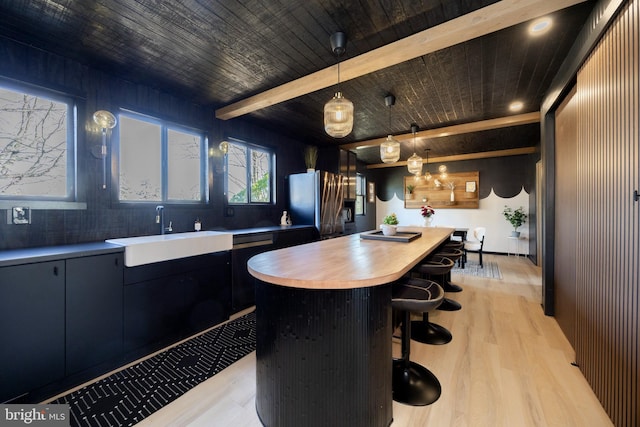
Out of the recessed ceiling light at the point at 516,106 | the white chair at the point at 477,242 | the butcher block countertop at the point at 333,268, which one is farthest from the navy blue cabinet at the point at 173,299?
the white chair at the point at 477,242

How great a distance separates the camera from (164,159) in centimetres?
307

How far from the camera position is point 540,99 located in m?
3.33

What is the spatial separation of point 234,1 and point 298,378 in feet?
7.80

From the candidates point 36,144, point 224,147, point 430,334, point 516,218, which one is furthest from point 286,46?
point 516,218

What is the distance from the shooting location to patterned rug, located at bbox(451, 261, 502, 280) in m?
4.82

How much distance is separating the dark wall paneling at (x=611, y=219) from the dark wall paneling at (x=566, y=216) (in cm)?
27

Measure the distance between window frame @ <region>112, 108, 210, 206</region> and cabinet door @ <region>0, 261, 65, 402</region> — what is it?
1081 millimetres

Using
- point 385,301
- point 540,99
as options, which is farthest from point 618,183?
point 540,99

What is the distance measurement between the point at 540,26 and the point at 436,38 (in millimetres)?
862

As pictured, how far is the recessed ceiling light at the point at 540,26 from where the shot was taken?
1930 mm

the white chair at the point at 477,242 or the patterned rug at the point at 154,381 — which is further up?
the white chair at the point at 477,242

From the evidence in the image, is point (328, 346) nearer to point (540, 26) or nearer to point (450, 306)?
point (450, 306)

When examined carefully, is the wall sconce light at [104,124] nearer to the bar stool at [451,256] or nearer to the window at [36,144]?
the window at [36,144]

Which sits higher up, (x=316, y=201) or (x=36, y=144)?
(x=36, y=144)
